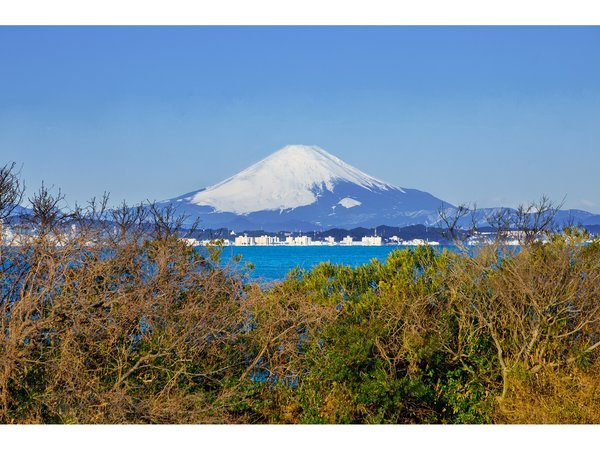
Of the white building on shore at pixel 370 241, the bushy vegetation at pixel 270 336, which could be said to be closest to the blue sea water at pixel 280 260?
the bushy vegetation at pixel 270 336

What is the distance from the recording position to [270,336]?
9828 mm

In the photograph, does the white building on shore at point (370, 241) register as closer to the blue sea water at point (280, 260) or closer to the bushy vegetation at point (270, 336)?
the blue sea water at point (280, 260)

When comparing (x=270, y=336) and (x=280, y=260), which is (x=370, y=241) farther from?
(x=270, y=336)

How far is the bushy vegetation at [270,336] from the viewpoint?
877 cm

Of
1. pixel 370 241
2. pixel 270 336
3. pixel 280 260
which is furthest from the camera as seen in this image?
pixel 370 241

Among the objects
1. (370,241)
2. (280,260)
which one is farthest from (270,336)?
(370,241)

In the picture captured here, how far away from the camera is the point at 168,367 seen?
366 inches

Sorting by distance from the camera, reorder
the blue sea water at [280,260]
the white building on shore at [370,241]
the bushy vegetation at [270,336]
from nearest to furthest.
Result: the bushy vegetation at [270,336], the blue sea water at [280,260], the white building on shore at [370,241]

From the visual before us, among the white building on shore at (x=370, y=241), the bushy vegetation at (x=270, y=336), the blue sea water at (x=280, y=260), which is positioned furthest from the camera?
the white building on shore at (x=370, y=241)

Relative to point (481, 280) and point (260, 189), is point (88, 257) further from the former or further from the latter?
point (260, 189)

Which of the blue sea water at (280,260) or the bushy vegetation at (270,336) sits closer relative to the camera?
the bushy vegetation at (270,336)

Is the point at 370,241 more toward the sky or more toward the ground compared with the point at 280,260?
more toward the sky

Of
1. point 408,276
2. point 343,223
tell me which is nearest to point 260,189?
point 343,223

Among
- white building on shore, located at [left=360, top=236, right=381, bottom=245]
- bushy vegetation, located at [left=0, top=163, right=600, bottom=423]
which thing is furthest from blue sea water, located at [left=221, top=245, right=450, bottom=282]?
white building on shore, located at [left=360, top=236, right=381, bottom=245]
